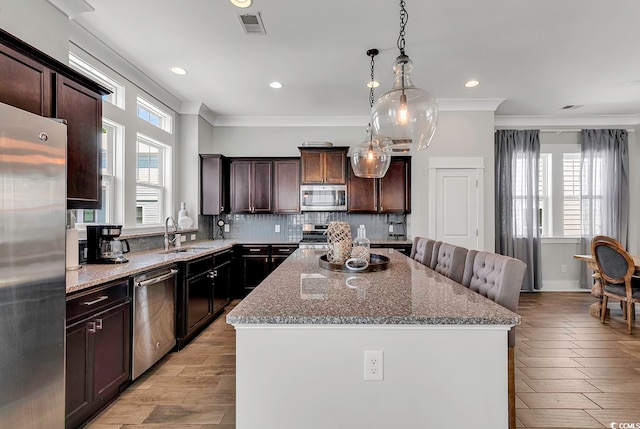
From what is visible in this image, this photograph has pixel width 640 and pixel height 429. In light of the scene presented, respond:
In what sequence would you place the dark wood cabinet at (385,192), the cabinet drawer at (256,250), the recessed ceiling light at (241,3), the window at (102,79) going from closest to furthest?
1. the recessed ceiling light at (241,3)
2. the window at (102,79)
3. the cabinet drawer at (256,250)
4. the dark wood cabinet at (385,192)

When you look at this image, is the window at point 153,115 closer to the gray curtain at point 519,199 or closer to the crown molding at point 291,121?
the crown molding at point 291,121

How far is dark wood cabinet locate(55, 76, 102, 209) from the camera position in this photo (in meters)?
2.17

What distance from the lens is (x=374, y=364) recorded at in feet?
4.31

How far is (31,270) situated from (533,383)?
329cm

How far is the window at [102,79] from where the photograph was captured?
299cm

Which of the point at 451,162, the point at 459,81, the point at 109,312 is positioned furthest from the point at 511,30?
the point at 109,312

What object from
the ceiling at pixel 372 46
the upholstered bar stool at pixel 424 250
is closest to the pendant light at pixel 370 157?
the ceiling at pixel 372 46

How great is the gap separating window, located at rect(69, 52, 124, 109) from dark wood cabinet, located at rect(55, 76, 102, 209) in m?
0.71

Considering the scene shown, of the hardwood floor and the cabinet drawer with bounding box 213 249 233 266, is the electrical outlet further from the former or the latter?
the cabinet drawer with bounding box 213 249 233 266

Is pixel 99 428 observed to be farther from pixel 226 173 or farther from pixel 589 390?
pixel 226 173

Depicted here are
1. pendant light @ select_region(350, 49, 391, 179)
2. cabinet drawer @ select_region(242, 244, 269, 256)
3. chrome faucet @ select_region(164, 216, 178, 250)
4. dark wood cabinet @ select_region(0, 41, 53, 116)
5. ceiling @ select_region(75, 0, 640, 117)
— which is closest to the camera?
dark wood cabinet @ select_region(0, 41, 53, 116)

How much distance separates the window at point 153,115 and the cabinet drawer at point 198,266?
1.95 m

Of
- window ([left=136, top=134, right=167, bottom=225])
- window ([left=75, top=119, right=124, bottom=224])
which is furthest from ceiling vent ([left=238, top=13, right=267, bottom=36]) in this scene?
window ([left=136, top=134, right=167, bottom=225])

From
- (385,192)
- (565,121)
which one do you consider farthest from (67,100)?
(565,121)
